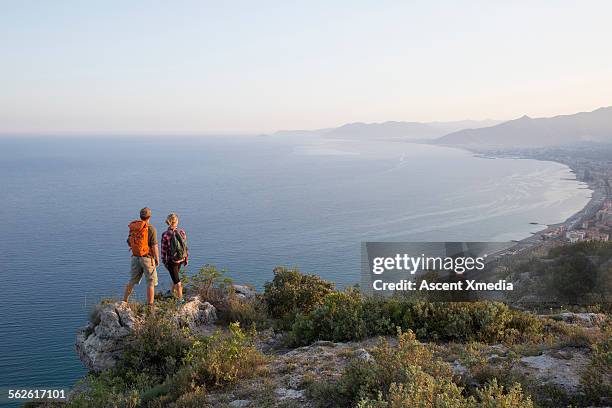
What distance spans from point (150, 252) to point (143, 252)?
211 mm

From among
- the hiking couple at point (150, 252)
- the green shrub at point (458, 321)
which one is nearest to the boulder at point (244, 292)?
the hiking couple at point (150, 252)

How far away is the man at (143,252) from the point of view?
913 cm

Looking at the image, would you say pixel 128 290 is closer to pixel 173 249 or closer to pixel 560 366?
pixel 173 249

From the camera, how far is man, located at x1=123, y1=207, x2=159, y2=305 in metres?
9.13

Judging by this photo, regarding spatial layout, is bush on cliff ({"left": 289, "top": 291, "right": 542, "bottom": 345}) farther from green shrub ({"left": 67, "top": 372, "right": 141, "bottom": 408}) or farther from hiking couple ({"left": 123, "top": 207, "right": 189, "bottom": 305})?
Answer: green shrub ({"left": 67, "top": 372, "right": 141, "bottom": 408})

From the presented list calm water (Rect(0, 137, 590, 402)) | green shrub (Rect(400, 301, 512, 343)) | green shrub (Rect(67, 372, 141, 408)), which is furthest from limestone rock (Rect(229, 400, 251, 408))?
calm water (Rect(0, 137, 590, 402))

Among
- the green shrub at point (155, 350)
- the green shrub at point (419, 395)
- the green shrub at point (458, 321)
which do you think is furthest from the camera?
the green shrub at point (155, 350)

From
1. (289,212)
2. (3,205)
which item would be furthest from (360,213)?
(3,205)

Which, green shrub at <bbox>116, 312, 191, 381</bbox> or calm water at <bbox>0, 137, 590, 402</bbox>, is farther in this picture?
calm water at <bbox>0, 137, 590, 402</bbox>

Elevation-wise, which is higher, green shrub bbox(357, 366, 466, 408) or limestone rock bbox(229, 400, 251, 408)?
green shrub bbox(357, 366, 466, 408)

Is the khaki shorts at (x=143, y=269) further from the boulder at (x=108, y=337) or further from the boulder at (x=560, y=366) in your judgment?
the boulder at (x=560, y=366)

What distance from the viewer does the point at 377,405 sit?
158 inches

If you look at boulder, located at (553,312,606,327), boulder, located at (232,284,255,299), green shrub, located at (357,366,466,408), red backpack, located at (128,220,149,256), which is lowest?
boulder, located at (232,284,255,299)

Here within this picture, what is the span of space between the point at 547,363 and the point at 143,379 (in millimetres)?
6035
